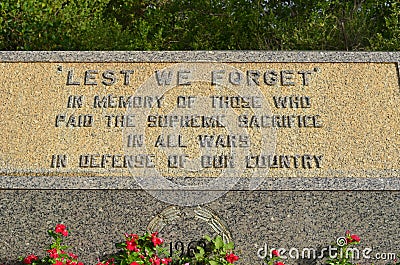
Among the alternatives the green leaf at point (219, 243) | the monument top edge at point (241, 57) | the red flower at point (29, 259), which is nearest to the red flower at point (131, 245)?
the green leaf at point (219, 243)

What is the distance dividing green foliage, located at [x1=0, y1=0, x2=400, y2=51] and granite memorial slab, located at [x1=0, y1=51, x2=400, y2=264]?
2322mm

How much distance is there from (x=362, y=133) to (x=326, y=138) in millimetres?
305

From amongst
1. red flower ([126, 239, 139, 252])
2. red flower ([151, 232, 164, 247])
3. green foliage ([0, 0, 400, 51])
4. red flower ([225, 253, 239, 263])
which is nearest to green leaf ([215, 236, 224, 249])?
red flower ([225, 253, 239, 263])

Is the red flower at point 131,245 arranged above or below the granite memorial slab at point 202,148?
below

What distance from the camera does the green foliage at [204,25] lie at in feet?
22.2

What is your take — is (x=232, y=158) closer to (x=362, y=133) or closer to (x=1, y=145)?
(x=362, y=133)

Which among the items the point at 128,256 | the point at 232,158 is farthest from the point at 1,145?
the point at 232,158

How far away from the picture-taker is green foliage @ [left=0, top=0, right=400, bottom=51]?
22.2 feet

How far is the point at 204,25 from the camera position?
9.09m

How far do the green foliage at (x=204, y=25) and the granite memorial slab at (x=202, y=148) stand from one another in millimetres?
2322

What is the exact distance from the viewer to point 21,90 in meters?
4.43

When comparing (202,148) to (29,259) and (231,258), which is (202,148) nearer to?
(231,258)

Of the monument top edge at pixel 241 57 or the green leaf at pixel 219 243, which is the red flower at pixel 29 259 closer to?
the green leaf at pixel 219 243

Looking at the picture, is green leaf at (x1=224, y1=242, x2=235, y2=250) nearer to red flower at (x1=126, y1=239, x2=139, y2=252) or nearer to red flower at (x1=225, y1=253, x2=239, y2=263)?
red flower at (x1=225, y1=253, x2=239, y2=263)
